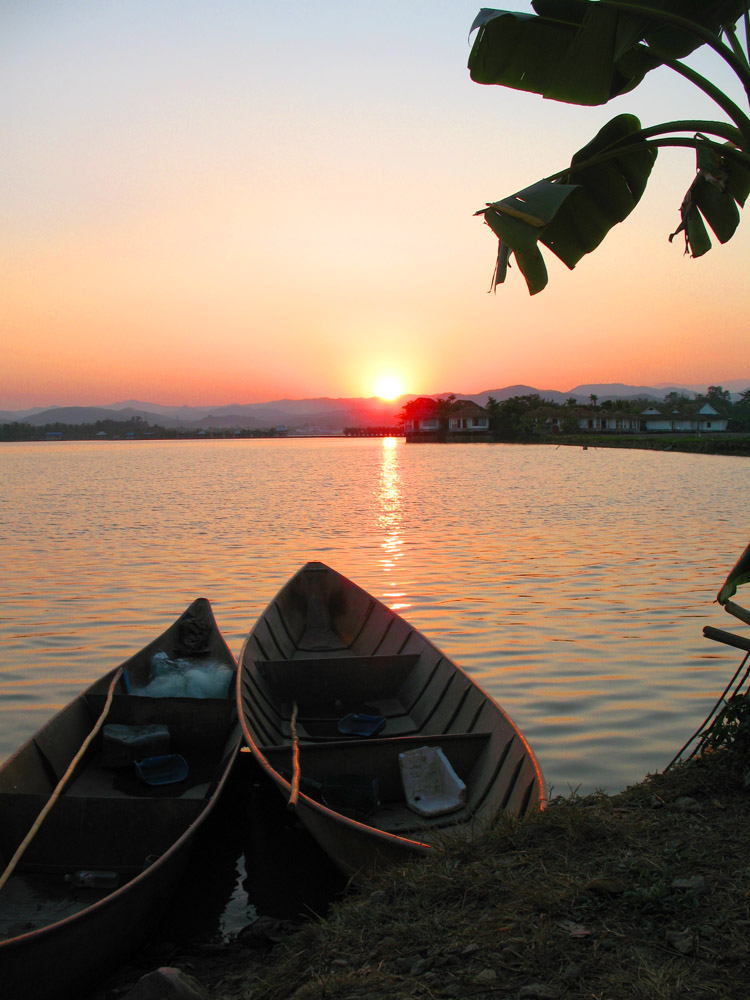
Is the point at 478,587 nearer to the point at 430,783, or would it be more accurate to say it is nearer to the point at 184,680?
the point at 184,680

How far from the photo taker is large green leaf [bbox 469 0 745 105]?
4754mm

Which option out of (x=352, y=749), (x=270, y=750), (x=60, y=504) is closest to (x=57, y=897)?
(x=270, y=750)

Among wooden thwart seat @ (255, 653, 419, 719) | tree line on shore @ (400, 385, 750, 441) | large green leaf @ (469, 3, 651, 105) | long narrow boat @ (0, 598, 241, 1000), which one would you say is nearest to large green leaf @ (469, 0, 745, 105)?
large green leaf @ (469, 3, 651, 105)

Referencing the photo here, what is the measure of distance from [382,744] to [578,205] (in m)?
4.26

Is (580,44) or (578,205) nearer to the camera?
(580,44)

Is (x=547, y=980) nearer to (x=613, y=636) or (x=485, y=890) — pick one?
(x=485, y=890)

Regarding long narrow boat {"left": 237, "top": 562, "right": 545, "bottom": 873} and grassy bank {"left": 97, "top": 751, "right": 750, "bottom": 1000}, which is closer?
grassy bank {"left": 97, "top": 751, "right": 750, "bottom": 1000}

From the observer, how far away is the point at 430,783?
530 centimetres

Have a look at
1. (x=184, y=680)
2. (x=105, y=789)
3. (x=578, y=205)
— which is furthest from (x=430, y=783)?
(x=578, y=205)

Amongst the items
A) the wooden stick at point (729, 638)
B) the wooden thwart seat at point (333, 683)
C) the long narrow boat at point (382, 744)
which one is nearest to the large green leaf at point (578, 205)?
the wooden stick at point (729, 638)

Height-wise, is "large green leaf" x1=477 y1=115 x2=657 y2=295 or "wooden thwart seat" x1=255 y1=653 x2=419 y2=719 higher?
"large green leaf" x1=477 y1=115 x2=657 y2=295

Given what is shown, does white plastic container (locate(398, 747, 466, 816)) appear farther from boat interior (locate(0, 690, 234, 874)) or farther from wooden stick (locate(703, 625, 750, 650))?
wooden stick (locate(703, 625, 750, 650))

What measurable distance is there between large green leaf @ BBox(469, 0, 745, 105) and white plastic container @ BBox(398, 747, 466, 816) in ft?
14.7

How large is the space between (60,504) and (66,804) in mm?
27427
